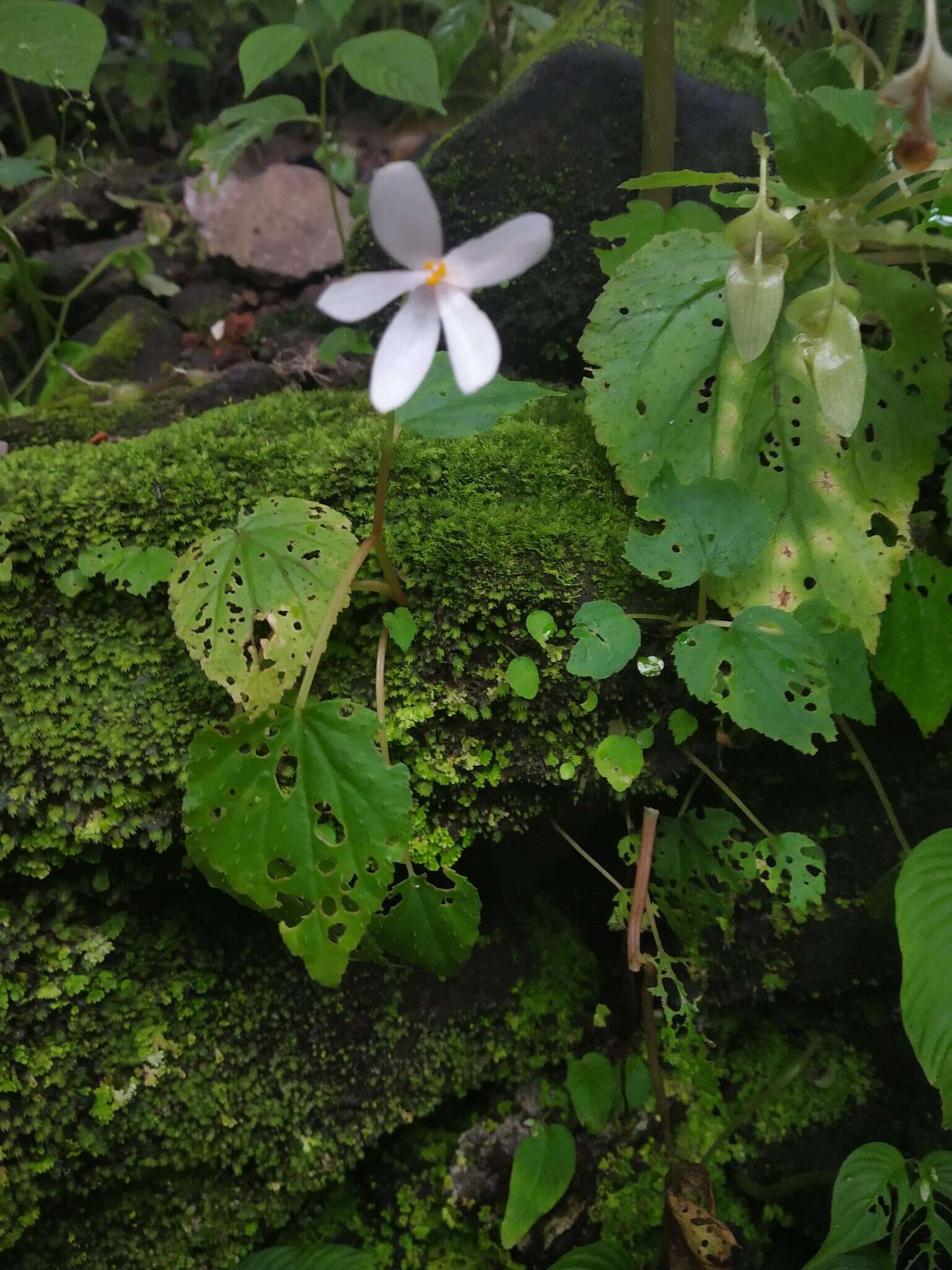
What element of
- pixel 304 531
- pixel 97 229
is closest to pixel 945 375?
pixel 304 531

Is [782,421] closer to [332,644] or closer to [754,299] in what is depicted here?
[754,299]

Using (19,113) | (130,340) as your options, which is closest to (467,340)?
(130,340)

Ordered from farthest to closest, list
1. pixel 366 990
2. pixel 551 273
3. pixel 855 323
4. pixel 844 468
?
pixel 551 273 < pixel 366 990 < pixel 844 468 < pixel 855 323

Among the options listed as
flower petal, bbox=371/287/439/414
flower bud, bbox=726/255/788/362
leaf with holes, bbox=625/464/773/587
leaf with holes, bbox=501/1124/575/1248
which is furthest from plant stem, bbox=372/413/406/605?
leaf with holes, bbox=501/1124/575/1248

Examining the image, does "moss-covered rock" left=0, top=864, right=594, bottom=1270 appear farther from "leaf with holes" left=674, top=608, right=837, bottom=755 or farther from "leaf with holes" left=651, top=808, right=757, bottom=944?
"leaf with holes" left=674, top=608, right=837, bottom=755

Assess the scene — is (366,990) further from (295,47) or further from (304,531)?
(295,47)

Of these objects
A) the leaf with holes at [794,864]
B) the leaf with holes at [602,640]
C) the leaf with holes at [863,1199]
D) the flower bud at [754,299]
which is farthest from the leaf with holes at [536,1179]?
the flower bud at [754,299]
